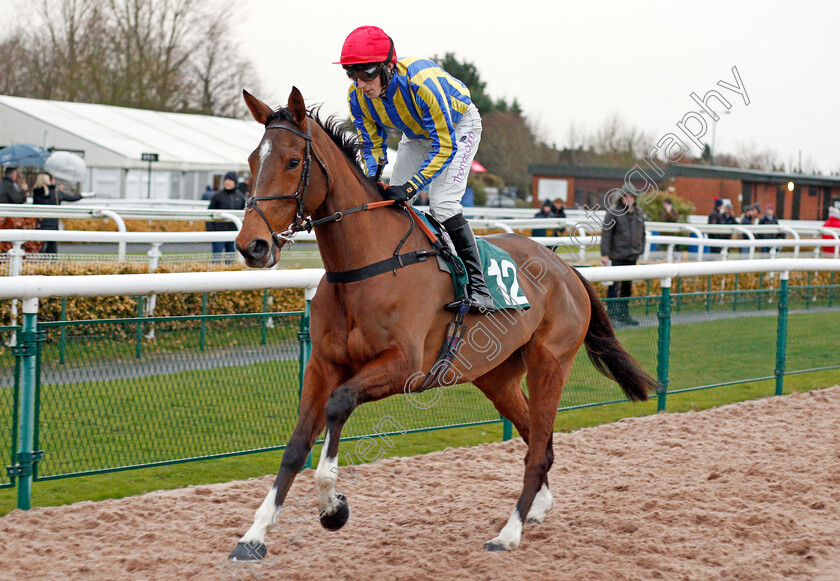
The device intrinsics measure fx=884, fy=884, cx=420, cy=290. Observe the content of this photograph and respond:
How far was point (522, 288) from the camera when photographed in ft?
13.4

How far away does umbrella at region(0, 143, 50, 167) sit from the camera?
1550 cm

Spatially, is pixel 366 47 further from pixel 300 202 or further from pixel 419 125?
pixel 300 202

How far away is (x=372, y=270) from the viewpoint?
11.0 feet

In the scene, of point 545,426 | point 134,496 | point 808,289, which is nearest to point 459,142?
point 545,426

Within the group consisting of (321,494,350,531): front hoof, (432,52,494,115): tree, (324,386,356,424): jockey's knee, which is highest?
(432,52,494,115): tree

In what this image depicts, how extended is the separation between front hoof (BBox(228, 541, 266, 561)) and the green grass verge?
→ 1333 millimetres

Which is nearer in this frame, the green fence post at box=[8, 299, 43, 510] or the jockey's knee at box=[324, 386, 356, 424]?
the jockey's knee at box=[324, 386, 356, 424]

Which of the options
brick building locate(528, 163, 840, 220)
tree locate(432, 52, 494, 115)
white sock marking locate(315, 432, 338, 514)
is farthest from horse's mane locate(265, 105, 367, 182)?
tree locate(432, 52, 494, 115)

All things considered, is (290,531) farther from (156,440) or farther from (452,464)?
(452,464)

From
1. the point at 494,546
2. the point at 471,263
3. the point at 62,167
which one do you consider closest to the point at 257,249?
the point at 471,263

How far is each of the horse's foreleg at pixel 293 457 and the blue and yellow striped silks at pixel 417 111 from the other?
36.0 inches

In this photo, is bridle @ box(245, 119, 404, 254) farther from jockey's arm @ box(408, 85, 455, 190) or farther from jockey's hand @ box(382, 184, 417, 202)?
jockey's arm @ box(408, 85, 455, 190)

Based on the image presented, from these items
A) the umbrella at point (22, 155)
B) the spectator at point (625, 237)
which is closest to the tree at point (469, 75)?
the umbrella at point (22, 155)

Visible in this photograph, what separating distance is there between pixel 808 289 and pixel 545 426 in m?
4.80
